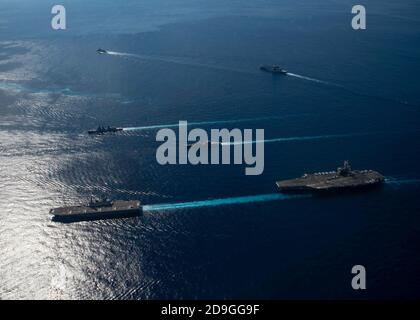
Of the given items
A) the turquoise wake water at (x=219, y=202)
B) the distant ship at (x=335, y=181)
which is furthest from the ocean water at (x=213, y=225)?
the distant ship at (x=335, y=181)

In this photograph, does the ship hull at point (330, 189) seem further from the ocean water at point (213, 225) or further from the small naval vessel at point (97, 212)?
the small naval vessel at point (97, 212)

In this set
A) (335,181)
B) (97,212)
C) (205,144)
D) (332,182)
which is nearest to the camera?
(97,212)

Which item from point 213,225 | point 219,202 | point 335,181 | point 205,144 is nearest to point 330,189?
point 335,181

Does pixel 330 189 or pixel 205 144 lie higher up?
pixel 205 144

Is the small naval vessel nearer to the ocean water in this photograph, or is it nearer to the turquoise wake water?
the ocean water

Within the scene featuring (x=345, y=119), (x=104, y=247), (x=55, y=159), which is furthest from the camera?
(x=345, y=119)

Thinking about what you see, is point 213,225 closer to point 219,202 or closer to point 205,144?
point 219,202

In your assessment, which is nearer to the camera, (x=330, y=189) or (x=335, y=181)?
(x=330, y=189)

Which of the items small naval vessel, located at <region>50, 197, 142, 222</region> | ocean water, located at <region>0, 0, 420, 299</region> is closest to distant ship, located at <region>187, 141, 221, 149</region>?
ocean water, located at <region>0, 0, 420, 299</region>
